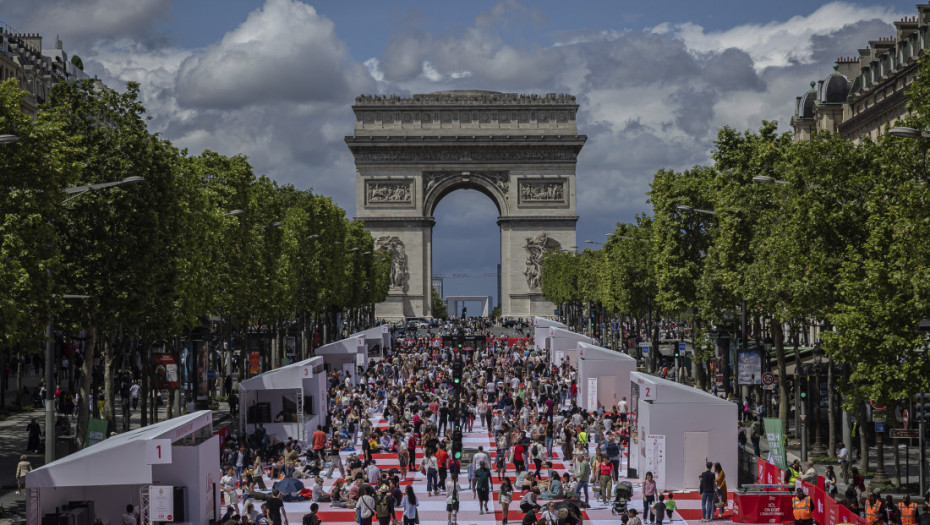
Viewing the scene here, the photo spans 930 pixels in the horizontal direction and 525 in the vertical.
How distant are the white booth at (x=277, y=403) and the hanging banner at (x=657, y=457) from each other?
1321 centimetres

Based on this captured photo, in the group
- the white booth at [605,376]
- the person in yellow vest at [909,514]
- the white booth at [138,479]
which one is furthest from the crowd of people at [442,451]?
the person in yellow vest at [909,514]

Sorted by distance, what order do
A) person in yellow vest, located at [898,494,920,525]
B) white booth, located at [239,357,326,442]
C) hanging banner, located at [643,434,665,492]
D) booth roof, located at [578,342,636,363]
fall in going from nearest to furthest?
person in yellow vest, located at [898,494,920,525], hanging banner, located at [643,434,665,492], white booth, located at [239,357,326,442], booth roof, located at [578,342,636,363]

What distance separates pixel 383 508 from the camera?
29109 millimetres

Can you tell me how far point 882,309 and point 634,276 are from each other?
1735 inches

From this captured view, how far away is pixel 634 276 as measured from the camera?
75625 millimetres

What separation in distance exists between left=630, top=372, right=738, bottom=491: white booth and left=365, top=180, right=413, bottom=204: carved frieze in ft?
355

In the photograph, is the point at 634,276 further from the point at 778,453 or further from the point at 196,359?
the point at 778,453

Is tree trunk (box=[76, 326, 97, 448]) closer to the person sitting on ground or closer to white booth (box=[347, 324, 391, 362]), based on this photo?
the person sitting on ground

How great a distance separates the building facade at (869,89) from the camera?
7369 centimetres

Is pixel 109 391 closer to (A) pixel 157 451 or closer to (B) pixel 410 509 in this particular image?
(B) pixel 410 509

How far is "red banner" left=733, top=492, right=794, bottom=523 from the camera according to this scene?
31.1m

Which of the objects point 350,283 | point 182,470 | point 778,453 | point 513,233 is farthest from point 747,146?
point 513,233

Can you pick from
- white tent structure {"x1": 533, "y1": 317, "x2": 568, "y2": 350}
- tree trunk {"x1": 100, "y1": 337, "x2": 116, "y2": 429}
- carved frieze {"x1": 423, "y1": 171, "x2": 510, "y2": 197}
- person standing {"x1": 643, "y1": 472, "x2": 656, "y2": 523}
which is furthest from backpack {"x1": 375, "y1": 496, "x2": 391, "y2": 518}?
carved frieze {"x1": 423, "y1": 171, "x2": 510, "y2": 197}

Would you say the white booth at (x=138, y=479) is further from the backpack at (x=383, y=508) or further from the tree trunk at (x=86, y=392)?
the tree trunk at (x=86, y=392)
